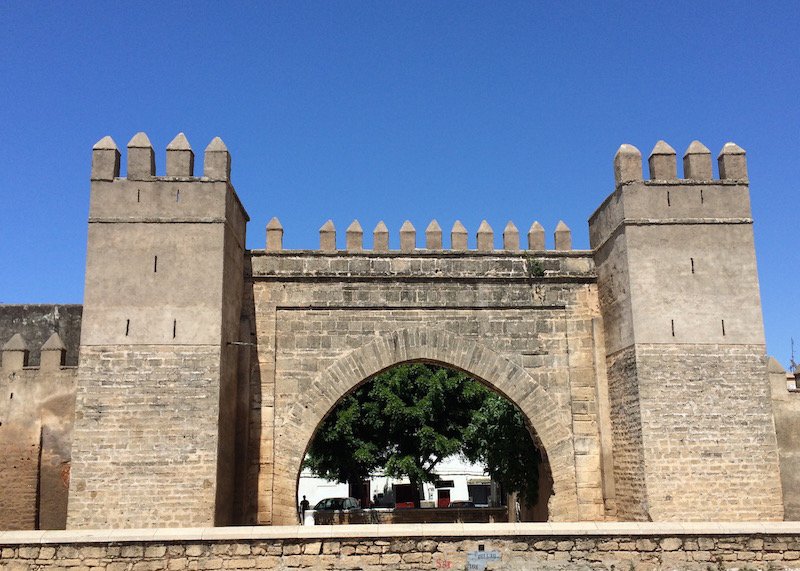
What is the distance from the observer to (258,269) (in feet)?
38.2

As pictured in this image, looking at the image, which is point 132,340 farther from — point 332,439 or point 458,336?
point 332,439

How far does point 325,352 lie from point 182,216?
2757 mm

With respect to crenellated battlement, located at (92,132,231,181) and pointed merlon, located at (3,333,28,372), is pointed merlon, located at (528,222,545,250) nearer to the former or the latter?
crenellated battlement, located at (92,132,231,181)

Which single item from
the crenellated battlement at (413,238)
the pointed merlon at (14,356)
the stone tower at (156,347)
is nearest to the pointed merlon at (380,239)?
the crenellated battlement at (413,238)

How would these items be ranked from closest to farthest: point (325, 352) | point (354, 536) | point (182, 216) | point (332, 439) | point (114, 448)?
point (354, 536) → point (114, 448) → point (182, 216) → point (325, 352) → point (332, 439)

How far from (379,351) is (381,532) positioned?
416cm

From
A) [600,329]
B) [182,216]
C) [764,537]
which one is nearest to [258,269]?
[182,216]

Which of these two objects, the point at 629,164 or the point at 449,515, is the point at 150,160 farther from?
the point at 449,515

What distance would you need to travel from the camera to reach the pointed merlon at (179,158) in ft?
35.3

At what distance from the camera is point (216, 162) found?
10859 mm

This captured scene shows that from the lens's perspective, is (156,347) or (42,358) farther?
(42,358)

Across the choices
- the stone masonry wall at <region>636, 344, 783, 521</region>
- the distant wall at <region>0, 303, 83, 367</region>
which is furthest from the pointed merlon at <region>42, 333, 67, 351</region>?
the stone masonry wall at <region>636, 344, 783, 521</region>

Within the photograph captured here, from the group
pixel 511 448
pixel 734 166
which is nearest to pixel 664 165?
pixel 734 166

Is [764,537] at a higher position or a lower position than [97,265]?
lower
